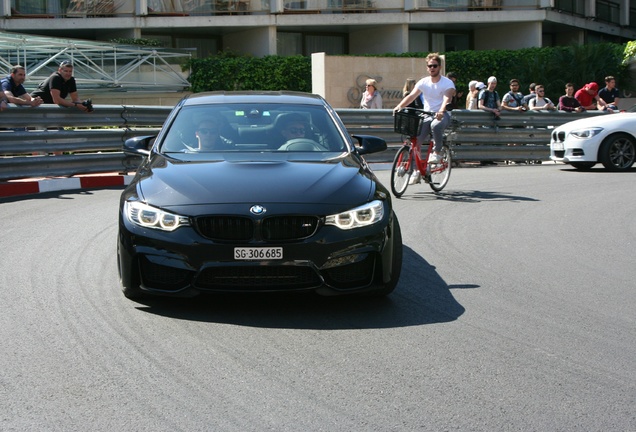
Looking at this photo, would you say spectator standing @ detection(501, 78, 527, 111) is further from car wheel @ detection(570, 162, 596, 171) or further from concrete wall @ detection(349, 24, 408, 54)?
concrete wall @ detection(349, 24, 408, 54)

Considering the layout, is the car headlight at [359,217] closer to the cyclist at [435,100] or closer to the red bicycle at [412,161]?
the red bicycle at [412,161]

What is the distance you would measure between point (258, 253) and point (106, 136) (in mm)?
10341

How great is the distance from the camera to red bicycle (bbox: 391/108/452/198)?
12805mm

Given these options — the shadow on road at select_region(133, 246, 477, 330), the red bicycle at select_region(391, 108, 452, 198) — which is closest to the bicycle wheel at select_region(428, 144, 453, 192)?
the red bicycle at select_region(391, 108, 452, 198)

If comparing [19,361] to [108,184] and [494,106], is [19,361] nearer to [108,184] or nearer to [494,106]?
[108,184]

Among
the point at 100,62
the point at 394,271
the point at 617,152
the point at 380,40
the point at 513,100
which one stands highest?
the point at 380,40

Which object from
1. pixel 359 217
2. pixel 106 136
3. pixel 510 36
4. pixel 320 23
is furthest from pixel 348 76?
pixel 359 217

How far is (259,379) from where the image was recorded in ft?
Result: 15.3

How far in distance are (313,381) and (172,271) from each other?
1596mm

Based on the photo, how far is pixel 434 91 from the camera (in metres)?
13.4

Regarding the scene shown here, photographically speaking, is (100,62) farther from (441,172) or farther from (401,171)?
(401,171)

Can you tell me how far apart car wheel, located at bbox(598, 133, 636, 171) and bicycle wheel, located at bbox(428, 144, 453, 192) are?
562cm

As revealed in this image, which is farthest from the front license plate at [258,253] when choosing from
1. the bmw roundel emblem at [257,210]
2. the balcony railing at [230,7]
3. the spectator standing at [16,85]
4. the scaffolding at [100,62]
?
the balcony railing at [230,7]

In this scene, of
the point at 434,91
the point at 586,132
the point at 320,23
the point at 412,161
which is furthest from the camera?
the point at 320,23
